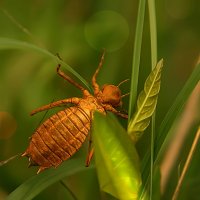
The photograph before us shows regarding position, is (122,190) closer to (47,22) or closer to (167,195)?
(167,195)

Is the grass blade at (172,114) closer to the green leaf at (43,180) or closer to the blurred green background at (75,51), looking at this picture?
the green leaf at (43,180)

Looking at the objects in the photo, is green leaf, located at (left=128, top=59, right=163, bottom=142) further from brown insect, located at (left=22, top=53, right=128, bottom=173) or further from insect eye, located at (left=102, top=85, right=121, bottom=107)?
insect eye, located at (left=102, top=85, right=121, bottom=107)

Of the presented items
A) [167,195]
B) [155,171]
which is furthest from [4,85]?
[155,171]

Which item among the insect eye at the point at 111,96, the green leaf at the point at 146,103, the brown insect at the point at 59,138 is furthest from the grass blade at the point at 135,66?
the insect eye at the point at 111,96

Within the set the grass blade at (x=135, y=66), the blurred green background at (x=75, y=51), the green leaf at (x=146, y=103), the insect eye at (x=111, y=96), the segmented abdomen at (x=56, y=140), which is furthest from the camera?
the blurred green background at (x=75, y=51)

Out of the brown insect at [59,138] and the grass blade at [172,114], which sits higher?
the brown insect at [59,138]

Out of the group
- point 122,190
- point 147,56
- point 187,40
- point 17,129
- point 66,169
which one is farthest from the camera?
point 187,40

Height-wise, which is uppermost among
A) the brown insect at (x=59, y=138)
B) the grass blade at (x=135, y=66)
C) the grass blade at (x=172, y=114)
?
the grass blade at (x=135, y=66)
